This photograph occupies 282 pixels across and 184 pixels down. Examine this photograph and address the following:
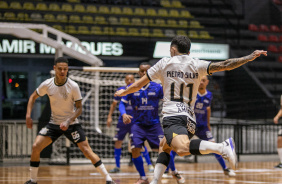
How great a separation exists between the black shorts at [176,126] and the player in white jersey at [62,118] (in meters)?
2.39

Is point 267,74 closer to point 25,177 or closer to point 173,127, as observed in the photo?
point 25,177

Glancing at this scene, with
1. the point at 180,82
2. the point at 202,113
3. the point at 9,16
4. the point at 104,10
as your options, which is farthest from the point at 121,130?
the point at 104,10

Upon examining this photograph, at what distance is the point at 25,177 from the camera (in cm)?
1006

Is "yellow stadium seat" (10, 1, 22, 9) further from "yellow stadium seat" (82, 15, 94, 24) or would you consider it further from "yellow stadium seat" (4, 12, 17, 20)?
"yellow stadium seat" (82, 15, 94, 24)

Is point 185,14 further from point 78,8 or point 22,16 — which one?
point 22,16

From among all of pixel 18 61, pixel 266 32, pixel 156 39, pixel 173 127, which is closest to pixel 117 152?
pixel 173 127

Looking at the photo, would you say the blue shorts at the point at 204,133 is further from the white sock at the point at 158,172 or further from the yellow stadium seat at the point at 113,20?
the yellow stadium seat at the point at 113,20

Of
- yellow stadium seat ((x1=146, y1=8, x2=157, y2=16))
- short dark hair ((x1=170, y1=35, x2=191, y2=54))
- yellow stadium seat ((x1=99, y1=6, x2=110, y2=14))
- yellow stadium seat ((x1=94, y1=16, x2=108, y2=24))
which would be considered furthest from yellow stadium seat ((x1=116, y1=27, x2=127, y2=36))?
short dark hair ((x1=170, y1=35, x2=191, y2=54))

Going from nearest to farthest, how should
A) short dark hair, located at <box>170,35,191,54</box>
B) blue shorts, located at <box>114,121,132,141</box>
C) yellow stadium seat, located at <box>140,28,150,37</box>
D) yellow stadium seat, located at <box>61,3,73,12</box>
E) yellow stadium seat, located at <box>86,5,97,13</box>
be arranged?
short dark hair, located at <box>170,35,191,54</box>
blue shorts, located at <box>114,121,132,141</box>
yellow stadium seat, located at <box>61,3,73,12</box>
yellow stadium seat, located at <box>140,28,150,37</box>
yellow stadium seat, located at <box>86,5,97,13</box>

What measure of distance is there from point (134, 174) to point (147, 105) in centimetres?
248

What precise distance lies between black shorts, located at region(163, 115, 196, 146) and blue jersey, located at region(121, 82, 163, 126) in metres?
2.78

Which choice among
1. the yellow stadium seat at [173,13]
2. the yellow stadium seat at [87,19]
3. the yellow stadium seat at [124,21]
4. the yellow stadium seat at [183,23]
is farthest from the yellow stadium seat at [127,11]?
the yellow stadium seat at [183,23]

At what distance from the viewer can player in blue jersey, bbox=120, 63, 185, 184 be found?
8.41 m

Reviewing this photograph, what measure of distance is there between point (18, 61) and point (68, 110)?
64.5 ft
